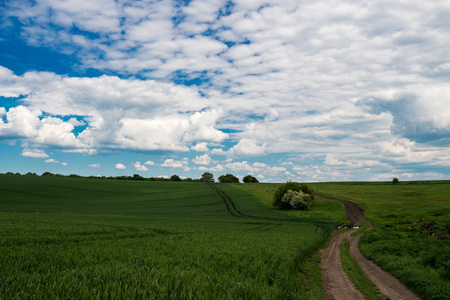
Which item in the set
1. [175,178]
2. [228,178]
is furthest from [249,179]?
[175,178]

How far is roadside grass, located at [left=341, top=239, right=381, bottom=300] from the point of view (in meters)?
12.7

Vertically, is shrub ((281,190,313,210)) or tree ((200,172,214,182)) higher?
tree ((200,172,214,182))

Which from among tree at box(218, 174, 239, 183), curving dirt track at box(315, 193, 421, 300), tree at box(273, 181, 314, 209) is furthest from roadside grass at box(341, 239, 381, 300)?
tree at box(218, 174, 239, 183)

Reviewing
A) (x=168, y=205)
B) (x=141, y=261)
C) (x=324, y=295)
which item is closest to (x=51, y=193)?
(x=168, y=205)

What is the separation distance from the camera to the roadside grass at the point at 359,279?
41.7ft

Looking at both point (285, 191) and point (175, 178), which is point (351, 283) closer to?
point (285, 191)

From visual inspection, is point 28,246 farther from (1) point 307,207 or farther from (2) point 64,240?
(1) point 307,207

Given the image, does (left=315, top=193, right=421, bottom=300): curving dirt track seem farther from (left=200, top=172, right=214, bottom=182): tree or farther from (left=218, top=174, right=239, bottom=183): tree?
(left=218, top=174, right=239, bottom=183): tree

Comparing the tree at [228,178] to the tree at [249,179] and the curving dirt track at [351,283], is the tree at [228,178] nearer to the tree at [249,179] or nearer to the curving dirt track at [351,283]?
the tree at [249,179]

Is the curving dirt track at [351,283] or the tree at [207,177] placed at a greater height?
the tree at [207,177]

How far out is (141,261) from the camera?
12836 mm

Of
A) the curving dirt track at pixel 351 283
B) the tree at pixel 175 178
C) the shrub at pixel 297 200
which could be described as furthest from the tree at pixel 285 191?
the tree at pixel 175 178

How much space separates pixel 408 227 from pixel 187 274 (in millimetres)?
37145

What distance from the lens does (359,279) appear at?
599 inches
